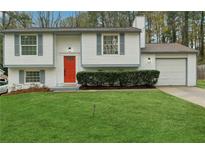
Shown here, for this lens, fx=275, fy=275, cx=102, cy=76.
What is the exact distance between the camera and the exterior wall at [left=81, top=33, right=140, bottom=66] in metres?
18.8

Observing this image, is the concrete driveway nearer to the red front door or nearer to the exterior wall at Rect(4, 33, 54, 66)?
the red front door

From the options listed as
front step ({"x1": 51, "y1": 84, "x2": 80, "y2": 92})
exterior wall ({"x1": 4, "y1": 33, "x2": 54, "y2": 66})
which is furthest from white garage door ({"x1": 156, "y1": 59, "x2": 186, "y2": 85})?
exterior wall ({"x1": 4, "y1": 33, "x2": 54, "y2": 66})

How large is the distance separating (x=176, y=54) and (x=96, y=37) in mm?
5926

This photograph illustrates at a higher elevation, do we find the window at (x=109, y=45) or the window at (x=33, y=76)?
the window at (x=109, y=45)

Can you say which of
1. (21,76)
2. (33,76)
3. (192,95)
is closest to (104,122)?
(192,95)

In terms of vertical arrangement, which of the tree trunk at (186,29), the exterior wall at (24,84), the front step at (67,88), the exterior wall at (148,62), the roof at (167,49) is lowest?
the front step at (67,88)

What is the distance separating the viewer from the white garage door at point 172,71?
65.3ft

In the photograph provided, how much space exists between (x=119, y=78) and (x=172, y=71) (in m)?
4.43

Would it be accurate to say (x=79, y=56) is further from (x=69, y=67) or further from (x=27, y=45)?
(x=27, y=45)

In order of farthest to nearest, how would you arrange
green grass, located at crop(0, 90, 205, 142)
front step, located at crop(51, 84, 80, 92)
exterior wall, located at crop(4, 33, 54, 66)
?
exterior wall, located at crop(4, 33, 54, 66)
front step, located at crop(51, 84, 80, 92)
green grass, located at crop(0, 90, 205, 142)

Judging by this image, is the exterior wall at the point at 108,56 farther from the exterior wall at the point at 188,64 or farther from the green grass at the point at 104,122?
the green grass at the point at 104,122

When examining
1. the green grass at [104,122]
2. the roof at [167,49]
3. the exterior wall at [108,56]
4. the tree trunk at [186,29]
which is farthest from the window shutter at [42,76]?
the tree trunk at [186,29]

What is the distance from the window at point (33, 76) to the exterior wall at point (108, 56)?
3463mm
